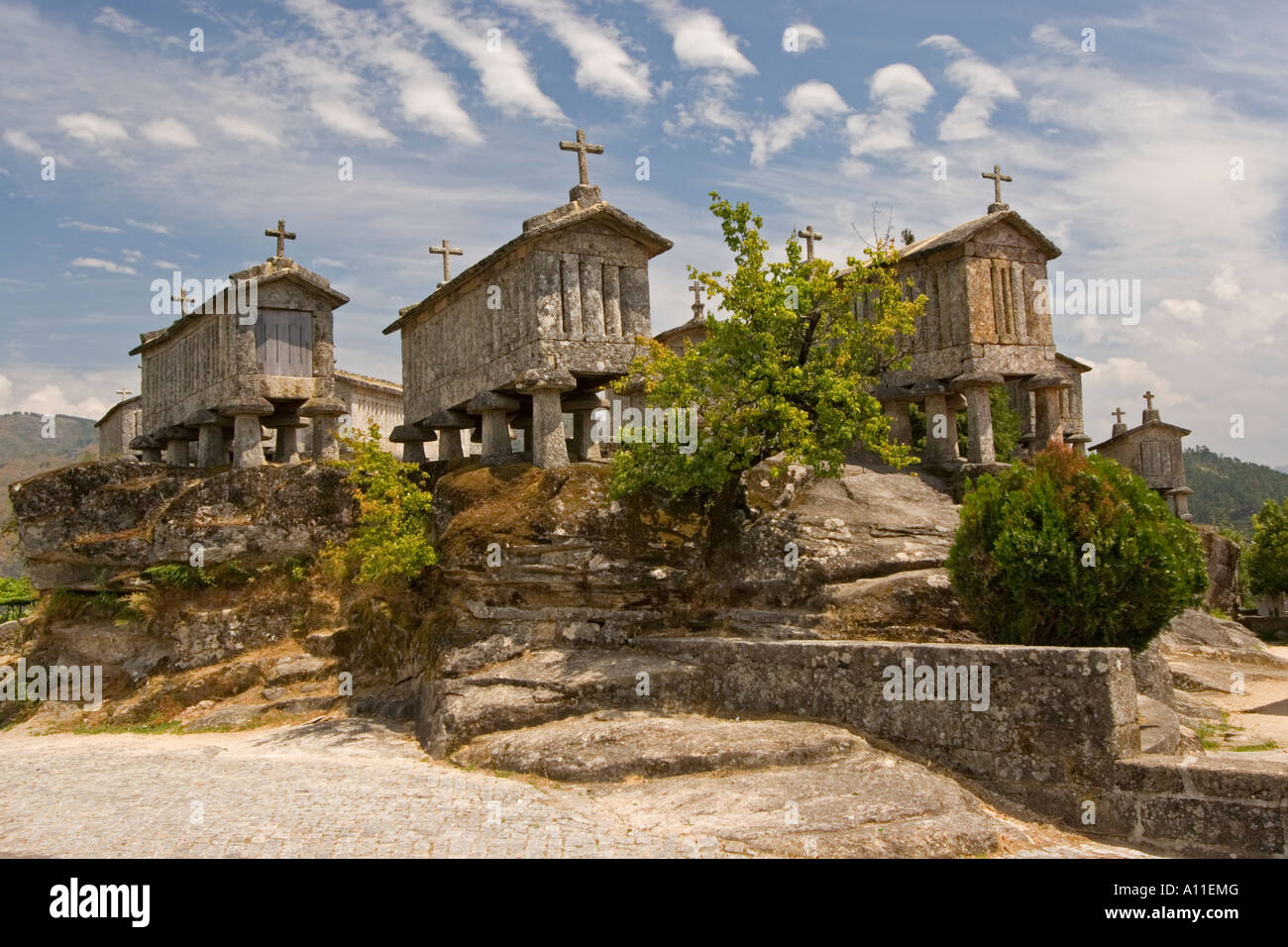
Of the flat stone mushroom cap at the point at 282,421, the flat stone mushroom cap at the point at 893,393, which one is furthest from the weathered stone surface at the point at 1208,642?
the flat stone mushroom cap at the point at 282,421

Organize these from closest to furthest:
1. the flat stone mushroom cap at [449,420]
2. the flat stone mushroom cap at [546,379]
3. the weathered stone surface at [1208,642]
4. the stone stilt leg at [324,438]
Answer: the flat stone mushroom cap at [546,379] → the flat stone mushroom cap at [449,420] → the weathered stone surface at [1208,642] → the stone stilt leg at [324,438]

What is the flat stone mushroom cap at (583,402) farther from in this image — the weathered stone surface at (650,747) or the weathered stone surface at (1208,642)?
the weathered stone surface at (1208,642)

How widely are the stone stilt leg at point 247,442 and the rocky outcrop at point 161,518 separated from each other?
23.7 inches

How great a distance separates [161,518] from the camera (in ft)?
55.8

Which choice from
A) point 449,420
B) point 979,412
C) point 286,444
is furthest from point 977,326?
point 286,444

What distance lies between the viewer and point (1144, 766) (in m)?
9.40

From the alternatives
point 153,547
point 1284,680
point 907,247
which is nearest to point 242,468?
point 153,547

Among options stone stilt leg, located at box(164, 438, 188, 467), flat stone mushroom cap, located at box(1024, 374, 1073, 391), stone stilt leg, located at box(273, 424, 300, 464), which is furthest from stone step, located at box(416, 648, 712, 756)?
stone stilt leg, located at box(164, 438, 188, 467)

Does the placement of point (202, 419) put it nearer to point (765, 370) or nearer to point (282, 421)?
point (282, 421)

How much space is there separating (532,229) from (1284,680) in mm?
14810

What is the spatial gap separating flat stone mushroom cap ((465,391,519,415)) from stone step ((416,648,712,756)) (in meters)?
5.05

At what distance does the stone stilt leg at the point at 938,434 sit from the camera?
1855 centimetres

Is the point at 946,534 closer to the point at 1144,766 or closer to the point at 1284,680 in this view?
the point at 1144,766

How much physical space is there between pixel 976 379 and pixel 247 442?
12974 mm
